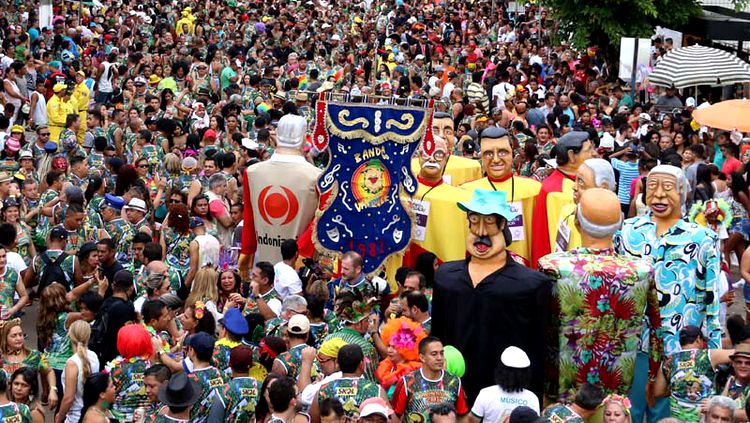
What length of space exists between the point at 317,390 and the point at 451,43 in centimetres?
2295

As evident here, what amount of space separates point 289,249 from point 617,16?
1664 centimetres

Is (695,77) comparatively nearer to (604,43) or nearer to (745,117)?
(745,117)

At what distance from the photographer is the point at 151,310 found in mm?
9180

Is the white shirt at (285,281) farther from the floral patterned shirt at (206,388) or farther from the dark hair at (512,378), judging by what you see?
the dark hair at (512,378)

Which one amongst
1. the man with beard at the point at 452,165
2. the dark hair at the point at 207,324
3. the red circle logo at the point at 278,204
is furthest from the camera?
the man with beard at the point at 452,165

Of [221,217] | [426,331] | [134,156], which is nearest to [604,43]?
[134,156]

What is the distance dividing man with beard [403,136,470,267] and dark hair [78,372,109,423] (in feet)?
10.4

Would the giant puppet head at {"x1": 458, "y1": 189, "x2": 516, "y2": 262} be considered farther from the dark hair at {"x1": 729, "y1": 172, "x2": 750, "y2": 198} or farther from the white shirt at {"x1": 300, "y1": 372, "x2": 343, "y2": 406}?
the dark hair at {"x1": 729, "y1": 172, "x2": 750, "y2": 198}

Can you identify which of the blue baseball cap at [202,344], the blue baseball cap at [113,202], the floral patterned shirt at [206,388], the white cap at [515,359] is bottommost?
the floral patterned shirt at [206,388]

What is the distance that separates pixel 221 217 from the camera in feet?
40.0

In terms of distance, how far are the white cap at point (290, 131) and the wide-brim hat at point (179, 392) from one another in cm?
374

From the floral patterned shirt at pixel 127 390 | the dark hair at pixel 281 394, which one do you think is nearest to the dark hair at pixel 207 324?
the floral patterned shirt at pixel 127 390

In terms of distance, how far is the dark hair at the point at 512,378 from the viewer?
729cm

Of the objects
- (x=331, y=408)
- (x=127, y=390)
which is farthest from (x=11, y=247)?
(x=331, y=408)
